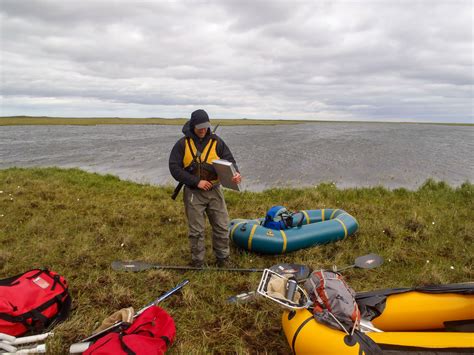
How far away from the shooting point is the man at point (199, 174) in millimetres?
4787

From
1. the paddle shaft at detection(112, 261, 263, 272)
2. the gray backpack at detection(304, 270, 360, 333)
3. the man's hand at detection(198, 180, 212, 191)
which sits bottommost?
the paddle shaft at detection(112, 261, 263, 272)

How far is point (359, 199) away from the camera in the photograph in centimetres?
928

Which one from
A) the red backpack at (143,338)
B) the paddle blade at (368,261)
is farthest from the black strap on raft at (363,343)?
the paddle blade at (368,261)

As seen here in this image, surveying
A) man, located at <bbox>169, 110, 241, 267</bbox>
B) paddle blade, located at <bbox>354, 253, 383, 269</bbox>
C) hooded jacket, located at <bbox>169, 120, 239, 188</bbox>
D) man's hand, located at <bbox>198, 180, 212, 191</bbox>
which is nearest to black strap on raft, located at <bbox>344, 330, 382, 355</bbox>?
paddle blade, located at <bbox>354, 253, 383, 269</bbox>

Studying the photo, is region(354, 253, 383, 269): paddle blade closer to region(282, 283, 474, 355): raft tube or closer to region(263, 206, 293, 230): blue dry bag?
region(263, 206, 293, 230): blue dry bag

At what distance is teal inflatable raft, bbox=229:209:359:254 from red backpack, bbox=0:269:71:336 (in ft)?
9.19

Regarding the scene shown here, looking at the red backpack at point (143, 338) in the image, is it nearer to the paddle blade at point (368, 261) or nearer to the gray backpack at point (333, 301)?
the gray backpack at point (333, 301)

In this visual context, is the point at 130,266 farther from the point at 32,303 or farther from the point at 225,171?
the point at 225,171

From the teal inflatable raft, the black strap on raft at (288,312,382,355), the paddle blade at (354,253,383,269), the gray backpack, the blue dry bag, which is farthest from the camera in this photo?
the blue dry bag

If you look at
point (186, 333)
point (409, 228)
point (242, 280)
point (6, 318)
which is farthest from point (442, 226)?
point (6, 318)

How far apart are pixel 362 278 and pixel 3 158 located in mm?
23537

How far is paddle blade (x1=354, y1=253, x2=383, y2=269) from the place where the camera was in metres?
5.16

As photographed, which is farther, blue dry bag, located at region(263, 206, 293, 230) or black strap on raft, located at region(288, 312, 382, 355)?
blue dry bag, located at region(263, 206, 293, 230)

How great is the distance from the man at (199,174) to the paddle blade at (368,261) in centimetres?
212
